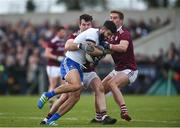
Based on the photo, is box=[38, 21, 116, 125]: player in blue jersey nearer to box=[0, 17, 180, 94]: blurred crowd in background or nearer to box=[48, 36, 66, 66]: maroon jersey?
box=[48, 36, 66, 66]: maroon jersey

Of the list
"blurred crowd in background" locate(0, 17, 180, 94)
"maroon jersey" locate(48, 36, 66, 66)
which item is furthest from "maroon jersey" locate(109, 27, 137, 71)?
"blurred crowd in background" locate(0, 17, 180, 94)

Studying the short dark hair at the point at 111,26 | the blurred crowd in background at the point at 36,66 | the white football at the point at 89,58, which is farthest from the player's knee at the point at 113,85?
the blurred crowd in background at the point at 36,66

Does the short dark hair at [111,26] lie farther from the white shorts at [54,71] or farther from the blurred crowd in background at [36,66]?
the blurred crowd in background at [36,66]

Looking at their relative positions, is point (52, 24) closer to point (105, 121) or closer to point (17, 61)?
point (17, 61)

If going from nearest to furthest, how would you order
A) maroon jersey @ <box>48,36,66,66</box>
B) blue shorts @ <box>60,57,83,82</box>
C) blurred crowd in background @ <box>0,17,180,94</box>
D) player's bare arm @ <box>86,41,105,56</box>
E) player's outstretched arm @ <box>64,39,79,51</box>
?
player's bare arm @ <box>86,41,105,56</box>
player's outstretched arm @ <box>64,39,79,51</box>
blue shorts @ <box>60,57,83,82</box>
maroon jersey @ <box>48,36,66,66</box>
blurred crowd in background @ <box>0,17,180,94</box>

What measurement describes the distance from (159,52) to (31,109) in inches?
661

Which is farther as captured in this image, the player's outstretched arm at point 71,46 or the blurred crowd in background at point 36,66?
the blurred crowd in background at point 36,66

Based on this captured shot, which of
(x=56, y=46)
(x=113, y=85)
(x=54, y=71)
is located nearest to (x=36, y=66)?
(x=54, y=71)

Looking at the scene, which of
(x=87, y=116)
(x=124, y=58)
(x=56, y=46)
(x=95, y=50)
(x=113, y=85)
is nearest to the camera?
(x=95, y=50)

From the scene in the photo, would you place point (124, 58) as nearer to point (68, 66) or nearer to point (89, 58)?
point (89, 58)

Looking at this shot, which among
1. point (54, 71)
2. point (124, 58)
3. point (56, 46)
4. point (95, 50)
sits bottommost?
point (54, 71)

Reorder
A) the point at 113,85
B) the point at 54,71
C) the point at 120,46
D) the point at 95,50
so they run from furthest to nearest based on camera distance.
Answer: the point at 54,71
the point at 113,85
the point at 120,46
the point at 95,50

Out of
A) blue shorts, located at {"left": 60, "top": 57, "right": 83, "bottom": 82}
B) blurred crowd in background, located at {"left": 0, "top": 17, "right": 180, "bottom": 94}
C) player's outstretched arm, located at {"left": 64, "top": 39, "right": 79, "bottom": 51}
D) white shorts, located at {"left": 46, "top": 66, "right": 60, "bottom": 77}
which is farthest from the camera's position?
blurred crowd in background, located at {"left": 0, "top": 17, "right": 180, "bottom": 94}

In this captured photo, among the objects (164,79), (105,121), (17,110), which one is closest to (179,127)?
(105,121)
